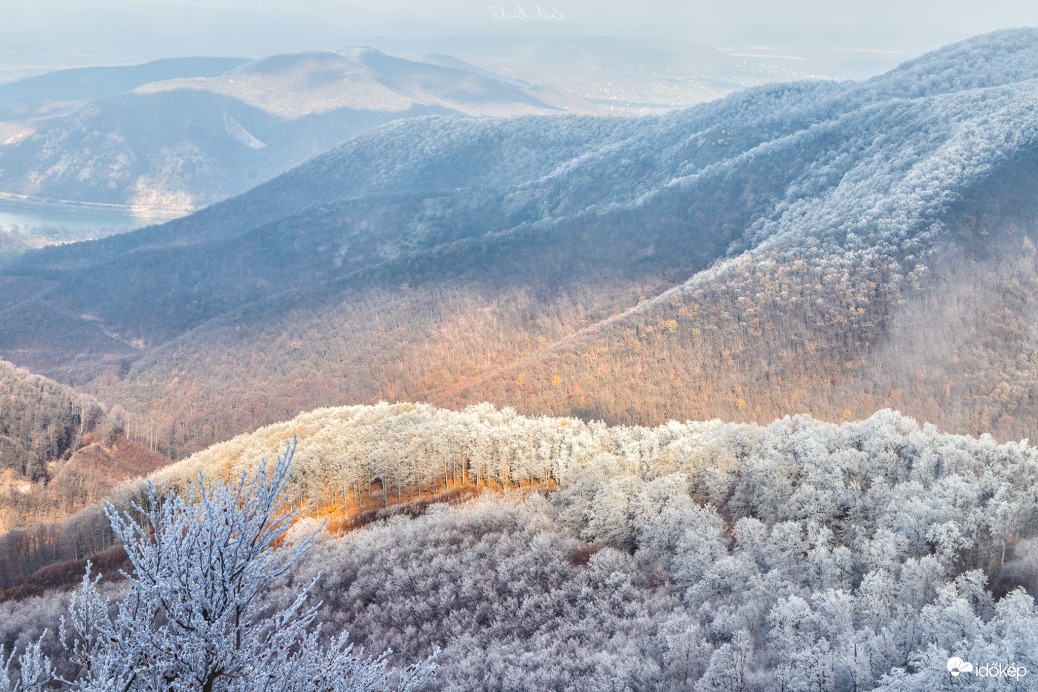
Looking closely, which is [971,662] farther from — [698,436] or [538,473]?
[538,473]

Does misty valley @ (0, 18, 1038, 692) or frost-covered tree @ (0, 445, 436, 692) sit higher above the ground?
frost-covered tree @ (0, 445, 436, 692)

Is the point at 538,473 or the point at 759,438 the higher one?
the point at 759,438

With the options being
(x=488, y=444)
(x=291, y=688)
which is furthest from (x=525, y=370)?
(x=291, y=688)

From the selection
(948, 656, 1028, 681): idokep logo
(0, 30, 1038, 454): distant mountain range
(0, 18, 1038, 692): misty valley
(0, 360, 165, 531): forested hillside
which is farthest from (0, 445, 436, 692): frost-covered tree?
(0, 360, 165, 531): forested hillside

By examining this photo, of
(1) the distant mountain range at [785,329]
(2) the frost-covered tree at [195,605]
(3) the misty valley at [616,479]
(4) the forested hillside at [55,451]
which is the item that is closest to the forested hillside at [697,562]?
(3) the misty valley at [616,479]

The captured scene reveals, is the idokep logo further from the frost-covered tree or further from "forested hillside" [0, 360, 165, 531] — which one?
"forested hillside" [0, 360, 165, 531]
